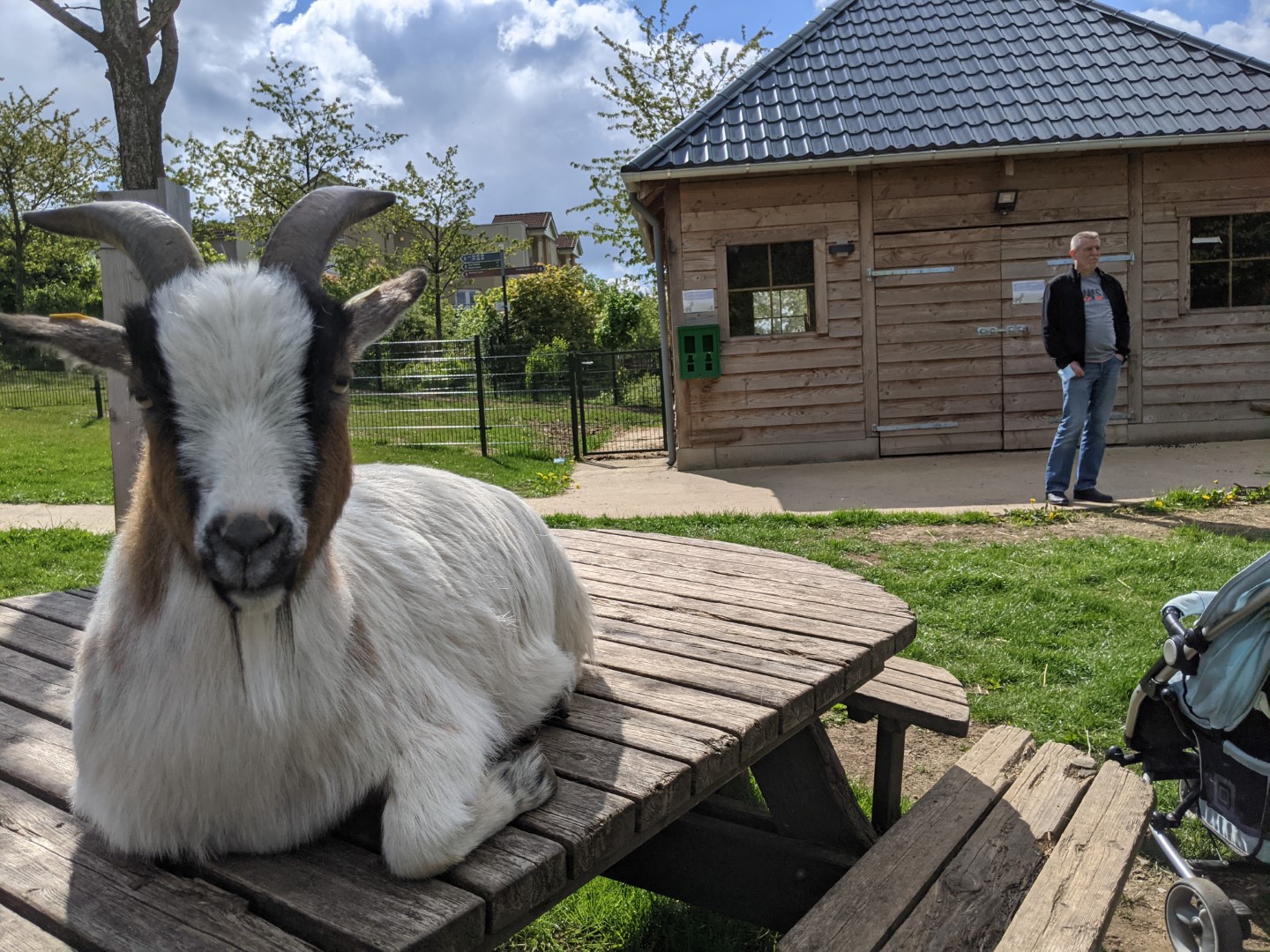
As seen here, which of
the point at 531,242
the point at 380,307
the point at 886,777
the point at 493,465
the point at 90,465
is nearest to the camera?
the point at 380,307

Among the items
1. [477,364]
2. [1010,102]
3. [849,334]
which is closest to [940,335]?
[849,334]

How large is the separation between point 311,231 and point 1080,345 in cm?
767

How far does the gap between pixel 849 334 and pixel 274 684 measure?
1020 centimetres

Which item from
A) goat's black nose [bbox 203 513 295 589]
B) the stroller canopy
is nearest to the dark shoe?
the stroller canopy

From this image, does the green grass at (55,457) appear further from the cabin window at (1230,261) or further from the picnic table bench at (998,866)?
the cabin window at (1230,261)

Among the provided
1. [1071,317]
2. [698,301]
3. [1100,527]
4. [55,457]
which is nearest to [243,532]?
[1100,527]

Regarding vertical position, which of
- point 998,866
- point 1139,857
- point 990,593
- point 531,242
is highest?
point 531,242

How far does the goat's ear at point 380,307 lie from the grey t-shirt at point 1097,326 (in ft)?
24.5

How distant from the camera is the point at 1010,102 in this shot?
11.2 meters

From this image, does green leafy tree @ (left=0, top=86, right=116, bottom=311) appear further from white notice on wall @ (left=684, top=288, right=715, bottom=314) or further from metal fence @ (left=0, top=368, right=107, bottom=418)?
white notice on wall @ (left=684, top=288, right=715, bottom=314)

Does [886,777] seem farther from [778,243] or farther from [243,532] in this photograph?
[778,243]

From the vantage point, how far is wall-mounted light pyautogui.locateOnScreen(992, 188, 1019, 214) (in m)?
10.8

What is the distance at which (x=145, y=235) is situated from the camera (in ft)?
6.39

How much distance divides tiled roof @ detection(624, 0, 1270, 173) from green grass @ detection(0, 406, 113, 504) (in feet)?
23.7
